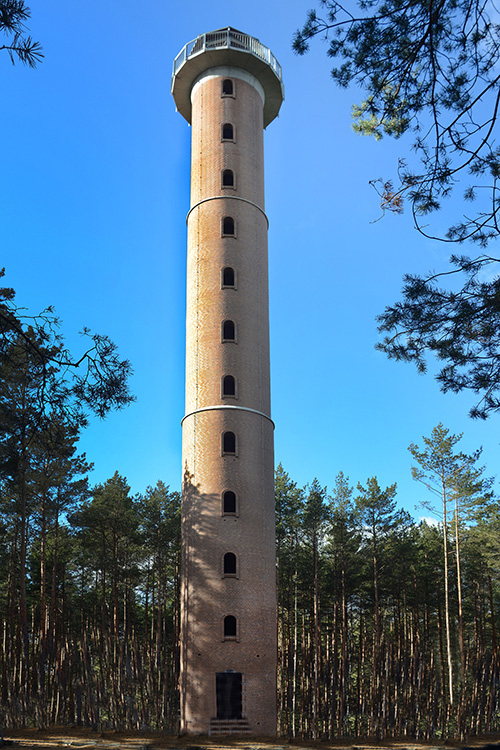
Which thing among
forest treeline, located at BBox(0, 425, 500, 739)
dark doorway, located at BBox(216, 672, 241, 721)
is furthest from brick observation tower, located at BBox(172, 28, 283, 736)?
forest treeline, located at BBox(0, 425, 500, 739)

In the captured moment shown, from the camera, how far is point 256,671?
66.4ft

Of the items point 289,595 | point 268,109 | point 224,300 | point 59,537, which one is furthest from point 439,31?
point 289,595

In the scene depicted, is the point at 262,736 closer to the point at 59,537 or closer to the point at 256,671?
the point at 256,671

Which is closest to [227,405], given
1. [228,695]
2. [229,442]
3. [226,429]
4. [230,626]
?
[226,429]

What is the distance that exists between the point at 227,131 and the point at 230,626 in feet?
53.8

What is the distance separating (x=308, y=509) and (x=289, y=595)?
482 cm

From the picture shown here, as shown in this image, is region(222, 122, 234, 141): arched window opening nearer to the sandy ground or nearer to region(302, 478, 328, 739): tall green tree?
region(302, 478, 328, 739): tall green tree

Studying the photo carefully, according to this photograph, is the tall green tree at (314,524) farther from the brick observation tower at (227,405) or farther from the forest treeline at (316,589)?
the brick observation tower at (227,405)

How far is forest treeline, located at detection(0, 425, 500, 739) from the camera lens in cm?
2809

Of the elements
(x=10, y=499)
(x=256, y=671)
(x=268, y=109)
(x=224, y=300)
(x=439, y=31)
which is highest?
(x=268, y=109)

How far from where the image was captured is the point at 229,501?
21.8 metres

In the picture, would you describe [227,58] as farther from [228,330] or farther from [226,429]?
[226,429]

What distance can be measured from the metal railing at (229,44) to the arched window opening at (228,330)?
10136 mm

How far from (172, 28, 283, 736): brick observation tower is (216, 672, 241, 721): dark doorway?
0.03 m
